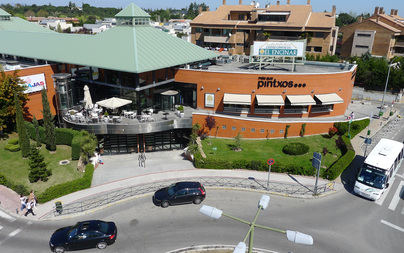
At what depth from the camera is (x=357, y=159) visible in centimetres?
3353

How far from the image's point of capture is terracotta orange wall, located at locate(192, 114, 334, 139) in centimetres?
3681

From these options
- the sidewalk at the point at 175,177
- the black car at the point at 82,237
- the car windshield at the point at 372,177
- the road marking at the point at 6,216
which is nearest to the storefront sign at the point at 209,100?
the sidewalk at the point at 175,177

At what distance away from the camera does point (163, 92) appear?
38.3 m

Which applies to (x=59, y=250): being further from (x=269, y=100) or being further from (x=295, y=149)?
(x=269, y=100)

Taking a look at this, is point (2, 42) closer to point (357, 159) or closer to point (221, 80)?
point (221, 80)

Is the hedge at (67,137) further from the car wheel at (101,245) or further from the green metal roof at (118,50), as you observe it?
the car wheel at (101,245)

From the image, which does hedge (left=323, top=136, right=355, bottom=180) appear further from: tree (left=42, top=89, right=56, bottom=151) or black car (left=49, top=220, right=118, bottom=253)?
tree (left=42, top=89, right=56, bottom=151)

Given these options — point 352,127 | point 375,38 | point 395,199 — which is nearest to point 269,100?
point 352,127

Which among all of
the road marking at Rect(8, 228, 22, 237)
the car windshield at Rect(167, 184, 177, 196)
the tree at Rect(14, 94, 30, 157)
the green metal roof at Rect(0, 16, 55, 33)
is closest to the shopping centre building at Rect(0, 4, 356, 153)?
the tree at Rect(14, 94, 30, 157)

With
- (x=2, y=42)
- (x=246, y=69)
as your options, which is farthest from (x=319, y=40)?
(x=2, y=42)

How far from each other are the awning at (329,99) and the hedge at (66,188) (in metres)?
29.6

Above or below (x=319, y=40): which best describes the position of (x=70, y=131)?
below

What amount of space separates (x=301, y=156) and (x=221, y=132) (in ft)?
33.9

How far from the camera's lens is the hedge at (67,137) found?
105 ft
